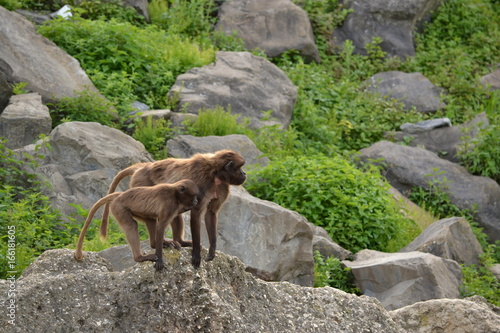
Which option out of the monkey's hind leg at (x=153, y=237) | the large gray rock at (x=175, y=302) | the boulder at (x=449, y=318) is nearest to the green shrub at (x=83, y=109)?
the large gray rock at (x=175, y=302)

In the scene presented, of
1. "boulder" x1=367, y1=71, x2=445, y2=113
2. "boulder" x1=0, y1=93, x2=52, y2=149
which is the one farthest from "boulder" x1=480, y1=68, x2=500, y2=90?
"boulder" x1=0, y1=93, x2=52, y2=149

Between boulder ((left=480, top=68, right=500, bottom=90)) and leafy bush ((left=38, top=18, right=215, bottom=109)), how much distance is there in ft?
24.4

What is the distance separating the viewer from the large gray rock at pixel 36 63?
1209 centimetres

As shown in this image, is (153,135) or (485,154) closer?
(153,135)

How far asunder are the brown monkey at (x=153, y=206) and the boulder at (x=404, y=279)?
4783mm

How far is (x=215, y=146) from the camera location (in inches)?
475

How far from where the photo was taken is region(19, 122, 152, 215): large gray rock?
10.0m

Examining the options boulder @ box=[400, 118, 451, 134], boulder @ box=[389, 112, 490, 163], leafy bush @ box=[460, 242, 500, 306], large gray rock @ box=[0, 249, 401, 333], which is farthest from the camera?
boulder @ box=[400, 118, 451, 134]

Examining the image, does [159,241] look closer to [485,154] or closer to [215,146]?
[215,146]

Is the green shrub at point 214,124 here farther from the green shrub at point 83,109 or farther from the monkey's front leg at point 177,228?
the monkey's front leg at point 177,228

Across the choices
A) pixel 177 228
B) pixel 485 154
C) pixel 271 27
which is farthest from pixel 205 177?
pixel 271 27

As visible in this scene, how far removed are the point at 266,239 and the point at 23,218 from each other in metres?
2.85

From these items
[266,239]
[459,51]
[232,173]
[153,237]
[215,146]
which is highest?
[232,173]

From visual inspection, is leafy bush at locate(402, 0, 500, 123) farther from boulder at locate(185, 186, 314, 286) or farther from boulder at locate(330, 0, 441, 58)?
boulder at locate(185, 186, 314, 286)
